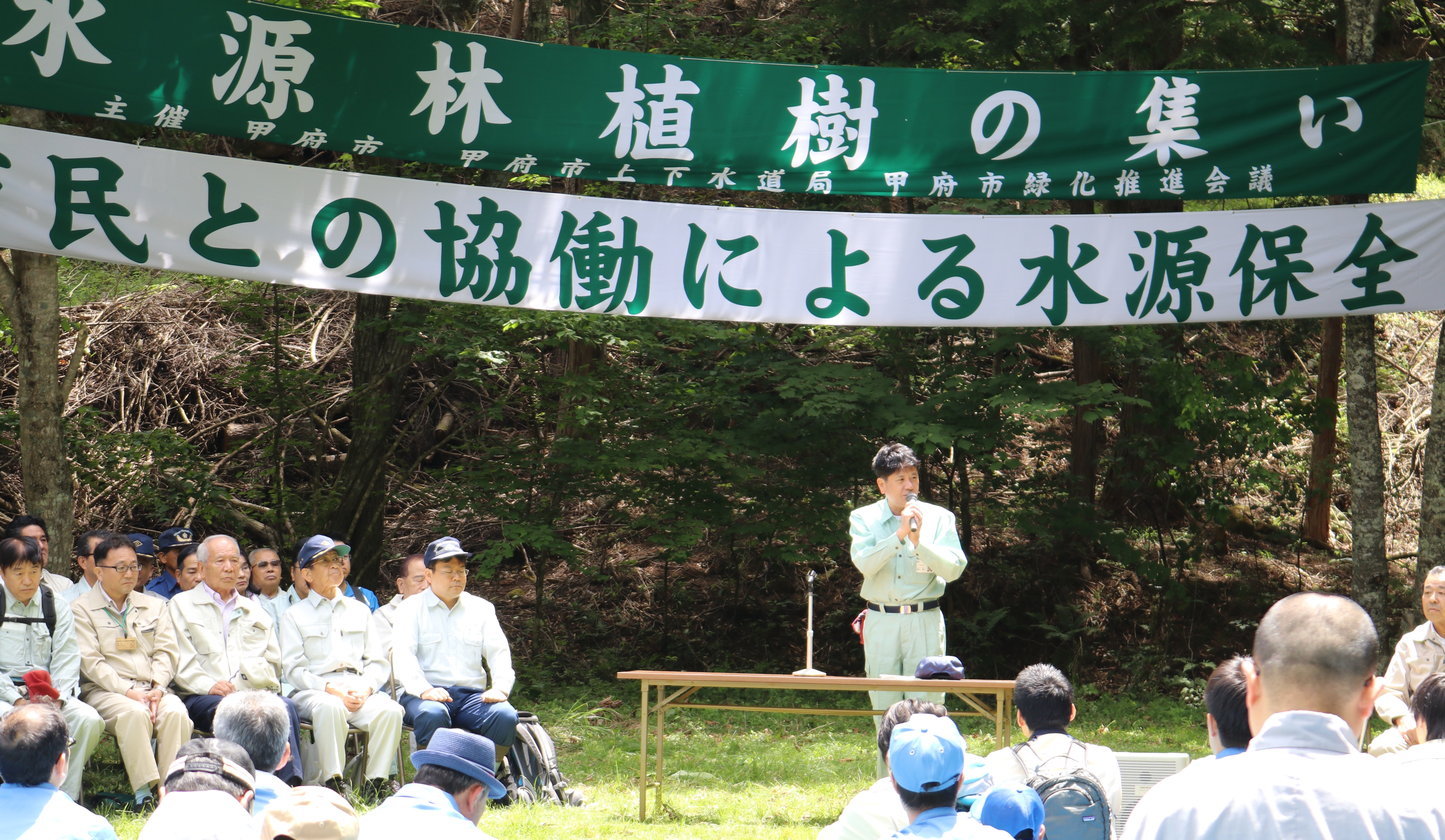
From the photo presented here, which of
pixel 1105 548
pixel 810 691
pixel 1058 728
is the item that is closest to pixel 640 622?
pixel 810 691

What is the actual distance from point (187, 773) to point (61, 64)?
4433 millimetres

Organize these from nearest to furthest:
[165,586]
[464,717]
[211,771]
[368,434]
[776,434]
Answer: [211,771]
[464,717]
[165,586]
[776,434]
[368,434]

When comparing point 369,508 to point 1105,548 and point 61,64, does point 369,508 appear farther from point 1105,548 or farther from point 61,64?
point 1105,548

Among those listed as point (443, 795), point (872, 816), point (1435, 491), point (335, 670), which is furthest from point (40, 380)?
point (1435, 491)

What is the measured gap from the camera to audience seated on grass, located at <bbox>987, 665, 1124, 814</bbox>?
121 inches

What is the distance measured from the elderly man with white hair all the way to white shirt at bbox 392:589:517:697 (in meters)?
0.58

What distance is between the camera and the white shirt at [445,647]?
224 inches

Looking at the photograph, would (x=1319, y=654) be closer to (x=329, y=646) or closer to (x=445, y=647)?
(x=445, y=647)

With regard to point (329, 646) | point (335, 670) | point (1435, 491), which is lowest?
point (335, 670)

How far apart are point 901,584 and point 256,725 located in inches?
122

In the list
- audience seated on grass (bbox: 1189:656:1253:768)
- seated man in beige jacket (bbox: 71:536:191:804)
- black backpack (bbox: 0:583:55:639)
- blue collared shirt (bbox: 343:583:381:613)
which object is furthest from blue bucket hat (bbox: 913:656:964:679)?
black backpack (bbox: 0:583:55:639)

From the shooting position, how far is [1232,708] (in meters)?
2.71

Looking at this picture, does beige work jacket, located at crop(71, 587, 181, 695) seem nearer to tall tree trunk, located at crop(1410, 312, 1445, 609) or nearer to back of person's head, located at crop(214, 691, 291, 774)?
back of person's head, located at crop(214, 691, 291, 774)

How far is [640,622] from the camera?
10.0 m
